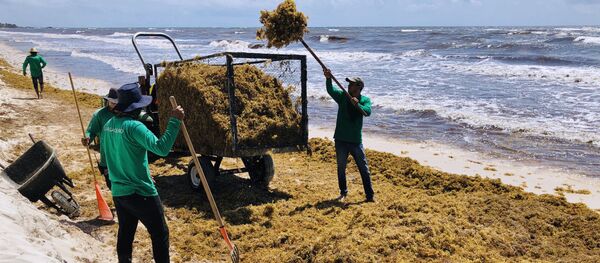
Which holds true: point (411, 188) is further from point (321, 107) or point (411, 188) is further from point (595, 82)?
point (595, 82)

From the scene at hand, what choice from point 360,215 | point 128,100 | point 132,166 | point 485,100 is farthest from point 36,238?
point 485,100

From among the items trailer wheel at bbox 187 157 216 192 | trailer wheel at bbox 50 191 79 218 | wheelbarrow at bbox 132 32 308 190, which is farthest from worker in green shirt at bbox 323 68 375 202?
trailer wheel at bbox 50 191 79 218

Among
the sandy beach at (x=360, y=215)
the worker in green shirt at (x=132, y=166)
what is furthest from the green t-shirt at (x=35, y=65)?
the worker in green shirt at (x=132, y=166)

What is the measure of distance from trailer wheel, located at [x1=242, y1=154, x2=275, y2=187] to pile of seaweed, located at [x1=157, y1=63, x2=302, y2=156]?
562mm

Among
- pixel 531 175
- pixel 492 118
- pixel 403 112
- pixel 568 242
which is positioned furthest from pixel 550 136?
pixel 568 242

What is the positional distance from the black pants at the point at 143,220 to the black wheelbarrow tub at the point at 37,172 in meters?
2.19

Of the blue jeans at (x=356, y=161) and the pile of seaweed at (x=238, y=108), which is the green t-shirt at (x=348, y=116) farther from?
the pile of seaweed at (x=238, y=108)

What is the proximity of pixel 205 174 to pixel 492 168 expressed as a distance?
4998 millimetres

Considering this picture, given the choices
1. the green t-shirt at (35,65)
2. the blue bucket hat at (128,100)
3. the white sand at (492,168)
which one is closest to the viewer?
the blue bucket hat at (128,100)

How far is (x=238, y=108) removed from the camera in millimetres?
6941

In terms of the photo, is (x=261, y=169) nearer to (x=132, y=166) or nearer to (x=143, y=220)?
(x=143, y=220)

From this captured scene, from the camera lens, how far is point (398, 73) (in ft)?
77.9

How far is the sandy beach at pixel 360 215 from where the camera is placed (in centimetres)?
493

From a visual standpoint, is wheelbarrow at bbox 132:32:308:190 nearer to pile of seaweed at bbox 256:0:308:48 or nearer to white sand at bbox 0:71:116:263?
pile of seaweed at bbox 256:0:308:48
